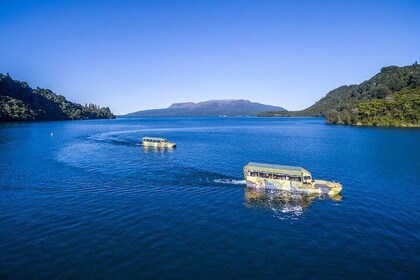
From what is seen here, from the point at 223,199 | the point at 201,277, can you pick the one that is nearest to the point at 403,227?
the point at 223,199

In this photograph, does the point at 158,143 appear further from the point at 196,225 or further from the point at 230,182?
the point at 196,225

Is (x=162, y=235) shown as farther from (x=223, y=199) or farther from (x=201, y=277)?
(x=223, y=199)

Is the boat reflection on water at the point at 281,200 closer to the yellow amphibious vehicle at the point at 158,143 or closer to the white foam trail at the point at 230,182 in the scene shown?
the white foam trail at the point at 230,182

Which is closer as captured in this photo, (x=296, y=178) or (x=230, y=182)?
(x=296, y=178)

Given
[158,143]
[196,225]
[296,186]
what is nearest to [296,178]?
[296,186]

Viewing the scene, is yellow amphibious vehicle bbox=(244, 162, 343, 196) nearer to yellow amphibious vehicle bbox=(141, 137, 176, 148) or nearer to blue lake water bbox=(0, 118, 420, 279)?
blue lake water bbox=(0, 118, 420, 279)
